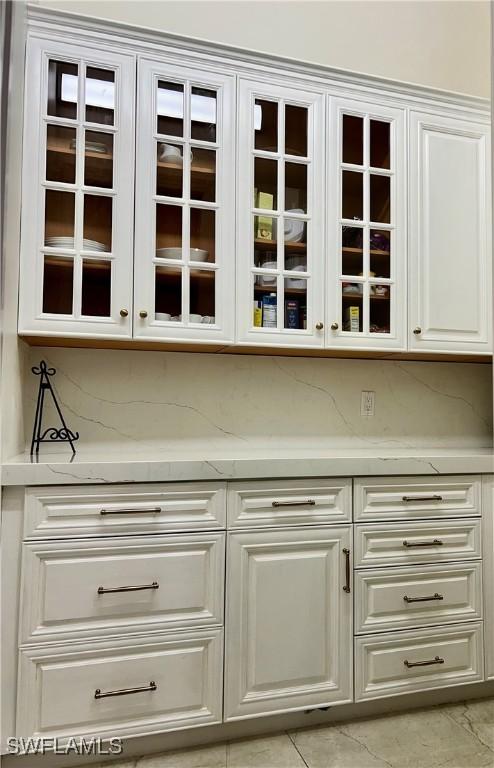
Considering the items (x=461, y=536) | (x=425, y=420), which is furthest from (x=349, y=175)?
(x=461, y=536)

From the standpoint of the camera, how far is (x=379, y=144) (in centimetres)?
211

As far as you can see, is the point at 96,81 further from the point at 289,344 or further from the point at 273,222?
the point at 289,344

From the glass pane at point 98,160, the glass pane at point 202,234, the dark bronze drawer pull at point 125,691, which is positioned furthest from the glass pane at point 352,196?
the dark bronze drawer pull at point 125,691

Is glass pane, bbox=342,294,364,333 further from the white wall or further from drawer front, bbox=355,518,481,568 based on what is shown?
the white wall

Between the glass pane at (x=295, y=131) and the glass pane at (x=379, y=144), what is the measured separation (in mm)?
300

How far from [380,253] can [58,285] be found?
1285 mm

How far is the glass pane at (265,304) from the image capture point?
1.98 metres

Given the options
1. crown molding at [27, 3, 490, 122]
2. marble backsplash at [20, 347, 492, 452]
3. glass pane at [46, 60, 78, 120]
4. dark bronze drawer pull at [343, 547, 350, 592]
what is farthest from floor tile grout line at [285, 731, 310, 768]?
crown molding at [27, 3, 490, 122]

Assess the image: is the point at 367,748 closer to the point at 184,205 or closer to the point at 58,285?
the point at 58,285

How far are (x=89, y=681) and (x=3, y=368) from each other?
3.26 feet

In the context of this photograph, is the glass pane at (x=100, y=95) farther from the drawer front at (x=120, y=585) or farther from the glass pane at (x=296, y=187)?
the drawer front at (x=120, y=585)

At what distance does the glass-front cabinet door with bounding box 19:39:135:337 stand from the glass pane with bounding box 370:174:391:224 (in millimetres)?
979

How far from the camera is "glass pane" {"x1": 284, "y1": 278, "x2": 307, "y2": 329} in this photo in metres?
2.01

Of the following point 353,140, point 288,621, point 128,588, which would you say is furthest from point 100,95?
point 288,621
